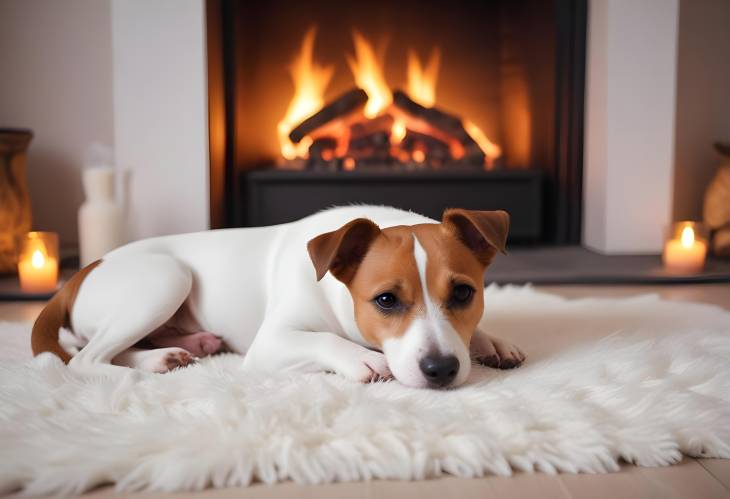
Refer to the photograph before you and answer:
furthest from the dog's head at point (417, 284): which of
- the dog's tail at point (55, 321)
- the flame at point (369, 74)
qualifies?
the flame at point (369, 74)

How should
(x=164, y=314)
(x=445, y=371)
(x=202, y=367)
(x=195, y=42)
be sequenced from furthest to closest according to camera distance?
(x=195, y=42) → (x=164, y=314) → (x=202, y=367) → (x=445, y=371)

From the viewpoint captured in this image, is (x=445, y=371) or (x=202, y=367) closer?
(x=445, y=371)

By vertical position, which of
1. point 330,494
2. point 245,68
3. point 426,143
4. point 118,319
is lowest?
point 330,494

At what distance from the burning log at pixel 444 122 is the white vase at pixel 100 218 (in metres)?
1.68

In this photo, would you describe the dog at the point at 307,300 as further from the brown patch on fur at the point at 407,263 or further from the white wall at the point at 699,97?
the white wall at the point at 699,97

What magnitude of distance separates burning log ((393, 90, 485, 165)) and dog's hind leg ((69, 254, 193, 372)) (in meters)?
2.58

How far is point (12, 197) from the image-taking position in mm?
3598

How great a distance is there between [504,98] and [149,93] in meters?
2.08

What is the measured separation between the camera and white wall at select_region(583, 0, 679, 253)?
3.86 m

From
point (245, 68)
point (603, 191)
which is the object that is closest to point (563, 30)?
point (603, 191)

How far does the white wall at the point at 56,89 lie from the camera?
4.24 metres

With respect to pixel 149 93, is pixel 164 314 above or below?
below

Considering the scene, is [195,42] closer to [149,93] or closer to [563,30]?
[149,93]

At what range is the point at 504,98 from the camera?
4543 mm
